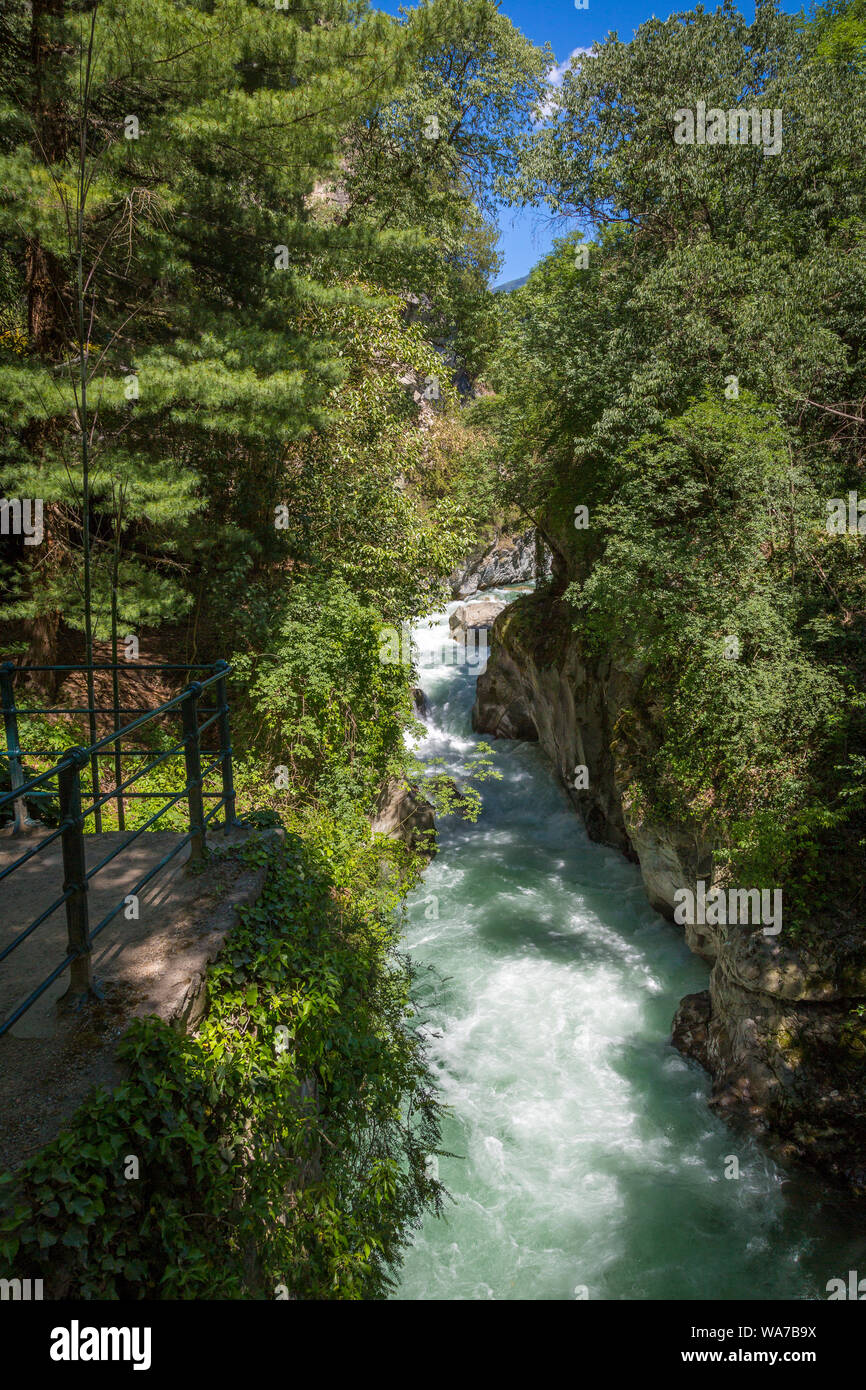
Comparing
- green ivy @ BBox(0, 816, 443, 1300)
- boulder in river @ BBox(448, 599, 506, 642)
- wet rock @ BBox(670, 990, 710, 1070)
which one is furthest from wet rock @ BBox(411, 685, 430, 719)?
green ivy @ BBox(0, 816, 443, 1300)

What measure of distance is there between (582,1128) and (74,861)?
279 inches

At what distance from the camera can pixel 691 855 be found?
9.70 m

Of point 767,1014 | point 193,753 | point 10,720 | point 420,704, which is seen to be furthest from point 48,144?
point 420,704

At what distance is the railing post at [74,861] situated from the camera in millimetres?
3090

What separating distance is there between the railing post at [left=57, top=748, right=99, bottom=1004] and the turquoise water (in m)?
4.64

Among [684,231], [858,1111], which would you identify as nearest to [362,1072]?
[858,1111]

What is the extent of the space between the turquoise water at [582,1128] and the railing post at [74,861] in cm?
464

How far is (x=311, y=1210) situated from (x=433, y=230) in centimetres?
1775

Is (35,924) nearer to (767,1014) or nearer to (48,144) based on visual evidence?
(767,1014)

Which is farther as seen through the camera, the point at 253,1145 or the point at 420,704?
the point at 420,704

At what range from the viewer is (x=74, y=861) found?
319 centimetres

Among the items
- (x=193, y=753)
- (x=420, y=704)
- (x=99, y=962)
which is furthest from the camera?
(x=420, y=704)
